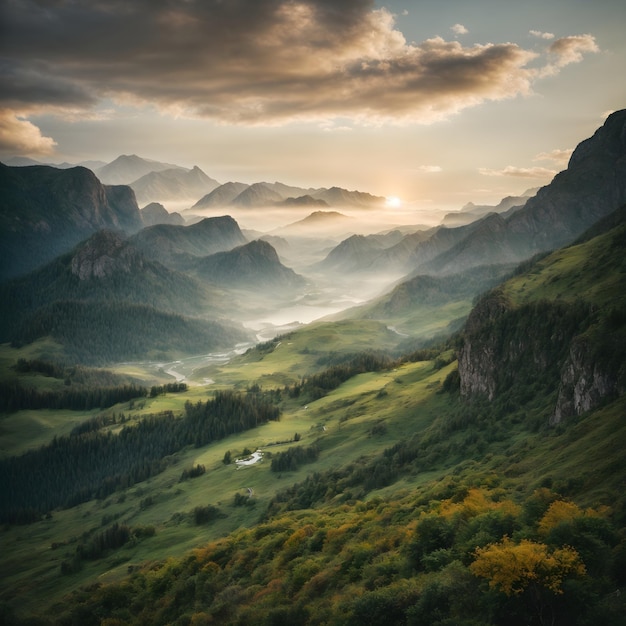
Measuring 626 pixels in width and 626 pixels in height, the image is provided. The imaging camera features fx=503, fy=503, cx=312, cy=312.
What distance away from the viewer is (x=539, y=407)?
412 feet

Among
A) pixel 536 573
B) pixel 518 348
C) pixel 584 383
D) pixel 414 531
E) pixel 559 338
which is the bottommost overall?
pixel 414 531

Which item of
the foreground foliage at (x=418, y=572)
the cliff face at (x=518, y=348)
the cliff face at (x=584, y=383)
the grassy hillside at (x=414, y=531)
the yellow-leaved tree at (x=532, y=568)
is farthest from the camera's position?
the cliff face at (x=518, y=348)

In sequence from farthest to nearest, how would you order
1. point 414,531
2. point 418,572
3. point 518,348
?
1. point 518,348
2. point 414,531
3. point 418,572

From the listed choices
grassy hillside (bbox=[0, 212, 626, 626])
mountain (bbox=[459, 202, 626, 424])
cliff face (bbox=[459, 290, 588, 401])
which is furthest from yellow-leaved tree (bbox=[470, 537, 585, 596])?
cliff face (bbox=[459, 290, 588, 401])

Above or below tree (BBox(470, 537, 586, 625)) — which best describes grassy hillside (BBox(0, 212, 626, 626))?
below

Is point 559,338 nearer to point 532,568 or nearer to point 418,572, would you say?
point 418,572

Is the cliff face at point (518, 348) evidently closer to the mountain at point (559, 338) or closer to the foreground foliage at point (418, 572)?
the mountain at point (559, 338)

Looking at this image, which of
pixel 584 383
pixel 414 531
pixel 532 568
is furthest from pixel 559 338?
pixel 532 568

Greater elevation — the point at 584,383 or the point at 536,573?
the point at 536,573

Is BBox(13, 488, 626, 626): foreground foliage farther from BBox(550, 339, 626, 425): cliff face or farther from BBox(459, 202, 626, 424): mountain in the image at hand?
BBox(459, 202, 626, 424): mountain

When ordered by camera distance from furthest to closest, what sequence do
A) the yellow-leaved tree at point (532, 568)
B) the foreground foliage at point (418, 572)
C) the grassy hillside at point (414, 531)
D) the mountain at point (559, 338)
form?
the mountain at point (559, 338) → the grassy hillside at point (414, 531) → the foreground foliage at point (418, 572) → the yellow-leaved tree at point (532, 568)

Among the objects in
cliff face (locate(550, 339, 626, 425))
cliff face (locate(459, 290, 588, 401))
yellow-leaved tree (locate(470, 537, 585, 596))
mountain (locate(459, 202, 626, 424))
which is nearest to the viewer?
yellow-leaved tree (locate(470, 537, 585, 596))

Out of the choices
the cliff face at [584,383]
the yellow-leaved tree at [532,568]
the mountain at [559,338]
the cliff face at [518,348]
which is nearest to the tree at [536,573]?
the yellow-leaved tree at [532,568]

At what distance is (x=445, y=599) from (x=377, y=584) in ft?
39.0
